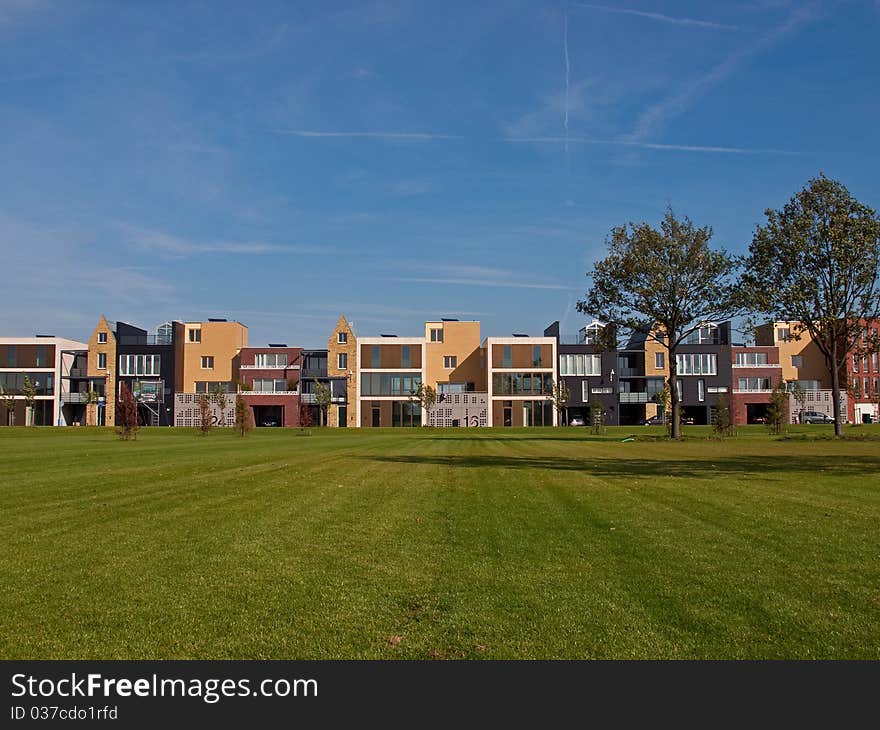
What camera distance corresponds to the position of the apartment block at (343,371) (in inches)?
4099

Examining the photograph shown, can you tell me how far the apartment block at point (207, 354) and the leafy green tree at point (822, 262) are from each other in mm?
77807

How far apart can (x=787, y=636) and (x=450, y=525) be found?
613cm

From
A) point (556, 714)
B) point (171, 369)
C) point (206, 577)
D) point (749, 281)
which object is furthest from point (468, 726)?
point (171, 369)

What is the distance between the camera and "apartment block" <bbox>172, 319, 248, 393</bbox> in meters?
109

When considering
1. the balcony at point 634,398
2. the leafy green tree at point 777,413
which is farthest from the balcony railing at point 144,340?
the leafy green tree at point 777,413

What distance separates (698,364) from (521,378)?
24.9 m

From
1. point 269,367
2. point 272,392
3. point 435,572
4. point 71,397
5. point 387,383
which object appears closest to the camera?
point 435,572

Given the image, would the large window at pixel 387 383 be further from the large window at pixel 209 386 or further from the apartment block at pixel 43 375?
the apartment block at pixel 43 375

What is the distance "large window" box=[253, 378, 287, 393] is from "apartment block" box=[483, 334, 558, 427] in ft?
90.7

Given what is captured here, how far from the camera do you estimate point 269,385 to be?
106562mm

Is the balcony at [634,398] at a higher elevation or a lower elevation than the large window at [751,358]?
lower

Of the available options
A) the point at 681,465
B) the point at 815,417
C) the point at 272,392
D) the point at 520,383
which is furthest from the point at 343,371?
the point at 681,465

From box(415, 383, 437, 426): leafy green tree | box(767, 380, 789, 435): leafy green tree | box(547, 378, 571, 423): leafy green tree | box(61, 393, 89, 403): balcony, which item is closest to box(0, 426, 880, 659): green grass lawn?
box(767, 380, 789, 435): leafy green tree

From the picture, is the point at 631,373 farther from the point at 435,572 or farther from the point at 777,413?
the point at 435,572
